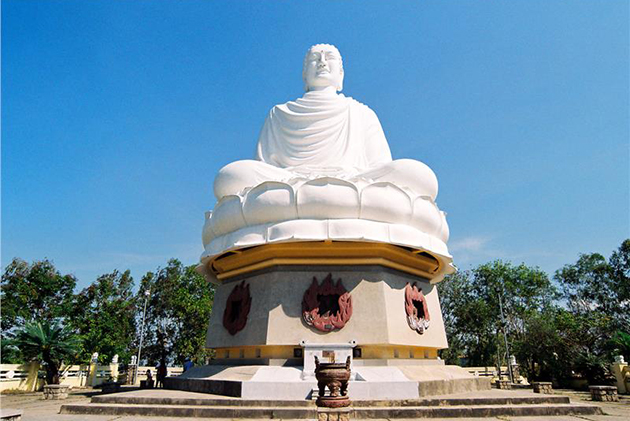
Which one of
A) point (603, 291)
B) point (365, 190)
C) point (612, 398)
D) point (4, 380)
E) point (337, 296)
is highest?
point (603, 291)

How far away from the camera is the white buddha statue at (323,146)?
11.0 metres

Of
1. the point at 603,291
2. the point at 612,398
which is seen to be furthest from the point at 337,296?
the point at 603,291

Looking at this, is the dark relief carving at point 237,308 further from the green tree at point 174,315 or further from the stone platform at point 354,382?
the green tree at point 174,315

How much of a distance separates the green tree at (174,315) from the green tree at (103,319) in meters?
2.19

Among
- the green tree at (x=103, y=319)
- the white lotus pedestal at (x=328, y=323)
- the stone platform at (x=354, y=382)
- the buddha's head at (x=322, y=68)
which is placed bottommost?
the stone platform at (x=354, y=382)

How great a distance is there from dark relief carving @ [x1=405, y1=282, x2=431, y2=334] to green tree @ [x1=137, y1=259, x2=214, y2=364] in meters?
21.0

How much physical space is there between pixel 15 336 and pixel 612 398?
64.5 feet

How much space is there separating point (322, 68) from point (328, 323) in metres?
8.98

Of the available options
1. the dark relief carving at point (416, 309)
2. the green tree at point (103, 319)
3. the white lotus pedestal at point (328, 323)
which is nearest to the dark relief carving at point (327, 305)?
the white lotus pedestal at point (328, 323)

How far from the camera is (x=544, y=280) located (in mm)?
30656

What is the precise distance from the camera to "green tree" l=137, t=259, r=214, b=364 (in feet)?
96.6

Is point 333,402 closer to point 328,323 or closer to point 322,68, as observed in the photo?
point 328,323

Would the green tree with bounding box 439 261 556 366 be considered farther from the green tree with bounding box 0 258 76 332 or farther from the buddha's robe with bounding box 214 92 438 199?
the green tree with bounding box 0 258 76 332

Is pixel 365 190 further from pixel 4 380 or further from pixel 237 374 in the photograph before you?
pixel 4 380
